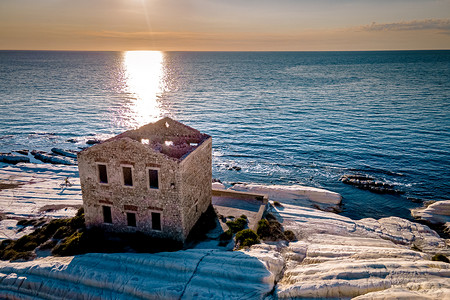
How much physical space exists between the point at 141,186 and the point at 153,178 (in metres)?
1.32

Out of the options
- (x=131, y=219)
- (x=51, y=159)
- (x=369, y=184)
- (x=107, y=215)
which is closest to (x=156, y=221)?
(x=131, y=219)

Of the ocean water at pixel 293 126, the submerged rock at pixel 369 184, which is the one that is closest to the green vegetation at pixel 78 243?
the ocean water at pixel 293 126

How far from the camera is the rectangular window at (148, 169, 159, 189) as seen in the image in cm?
2576

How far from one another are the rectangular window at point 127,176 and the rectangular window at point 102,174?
177 centimetres

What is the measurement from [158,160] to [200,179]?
6.01m

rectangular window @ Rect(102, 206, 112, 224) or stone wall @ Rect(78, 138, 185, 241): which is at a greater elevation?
stone wall @ Rect(78, 138, 185, 241)

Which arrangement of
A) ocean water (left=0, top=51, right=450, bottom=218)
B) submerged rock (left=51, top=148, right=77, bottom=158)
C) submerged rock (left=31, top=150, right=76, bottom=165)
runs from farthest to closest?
submerged rock (left=51, top=148, right=77, bottom=158), submerged rock (left=31, top=150, right=76, bottom=165), ocean water (left=0, top=51, right=450, bottom=218)

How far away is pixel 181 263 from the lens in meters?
23.2

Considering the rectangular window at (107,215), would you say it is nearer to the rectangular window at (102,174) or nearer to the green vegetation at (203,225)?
the rectangular window at (102,174)

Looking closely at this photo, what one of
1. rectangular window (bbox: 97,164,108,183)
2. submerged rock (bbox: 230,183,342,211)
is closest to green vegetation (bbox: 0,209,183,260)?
rectangular window (bbox: 97,164,108,183)

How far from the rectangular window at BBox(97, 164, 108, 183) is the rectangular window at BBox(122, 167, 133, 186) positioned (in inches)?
69.6

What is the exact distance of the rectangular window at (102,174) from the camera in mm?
26812

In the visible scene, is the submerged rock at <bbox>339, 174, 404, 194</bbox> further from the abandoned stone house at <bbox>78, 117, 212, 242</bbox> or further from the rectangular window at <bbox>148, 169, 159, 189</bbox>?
the rectangular window at <bbox>148, 169, 159, 189</bbox>

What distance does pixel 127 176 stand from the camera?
86.9 ft
